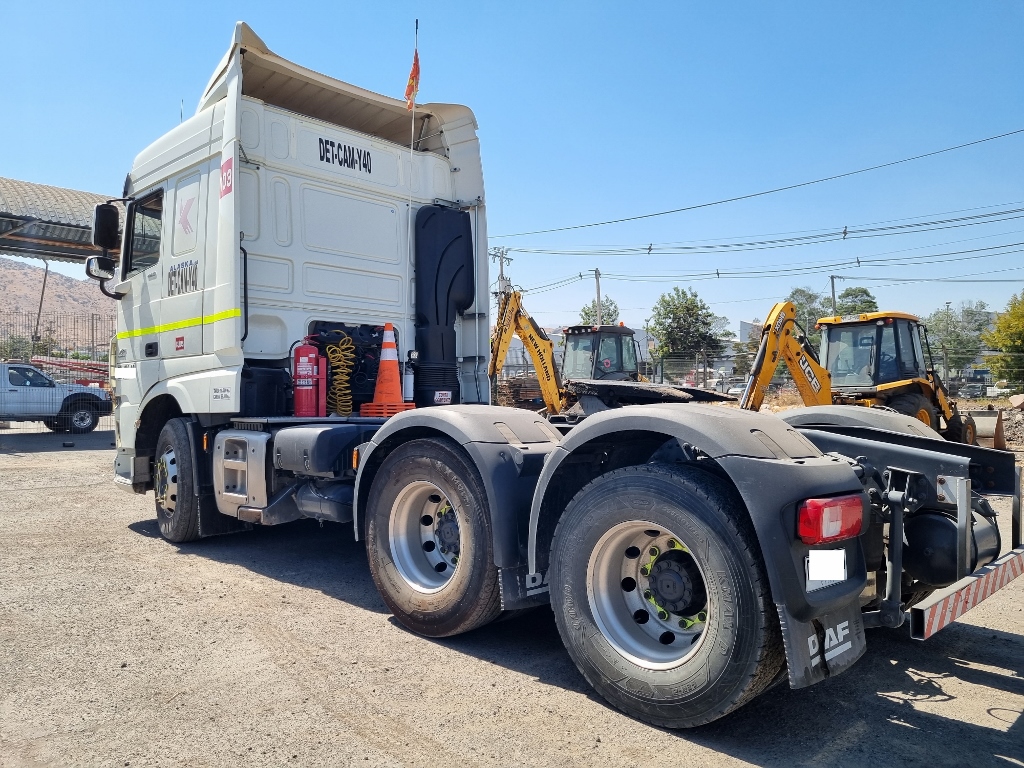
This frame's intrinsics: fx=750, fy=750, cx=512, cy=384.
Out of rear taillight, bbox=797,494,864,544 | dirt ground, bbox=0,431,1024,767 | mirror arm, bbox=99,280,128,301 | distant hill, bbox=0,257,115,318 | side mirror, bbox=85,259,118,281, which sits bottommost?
dirt ground, bbox=0,431,1024,767

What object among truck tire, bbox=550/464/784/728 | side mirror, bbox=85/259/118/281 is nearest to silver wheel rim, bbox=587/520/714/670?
truck tire, bbox=550/464/784/728

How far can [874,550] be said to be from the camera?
3.21 m

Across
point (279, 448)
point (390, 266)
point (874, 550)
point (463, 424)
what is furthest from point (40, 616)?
point (874, 550)

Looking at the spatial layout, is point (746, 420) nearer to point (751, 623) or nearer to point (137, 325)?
point (751, 623)

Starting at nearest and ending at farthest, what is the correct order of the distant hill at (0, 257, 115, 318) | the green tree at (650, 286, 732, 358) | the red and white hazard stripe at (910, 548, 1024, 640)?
the red and white hazard stripe at (910, 548, 1024, 640), the green tree at (650, 286, 732, 358), the distant hill at (0, 257, 115, 318)

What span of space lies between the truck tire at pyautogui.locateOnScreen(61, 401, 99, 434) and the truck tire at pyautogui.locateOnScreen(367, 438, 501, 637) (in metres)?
17.5

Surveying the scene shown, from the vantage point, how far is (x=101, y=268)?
7.55 metres

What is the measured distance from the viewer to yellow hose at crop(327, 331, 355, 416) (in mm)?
6250

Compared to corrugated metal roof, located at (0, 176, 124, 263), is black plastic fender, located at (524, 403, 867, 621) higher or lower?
lower

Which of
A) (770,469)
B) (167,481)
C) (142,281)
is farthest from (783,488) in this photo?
(142,281)

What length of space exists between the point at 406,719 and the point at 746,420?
195cm

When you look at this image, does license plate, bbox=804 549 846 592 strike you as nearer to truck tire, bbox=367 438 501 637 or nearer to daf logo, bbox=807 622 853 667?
daf logo, bbox=807 622 853 667

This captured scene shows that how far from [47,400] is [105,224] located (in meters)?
13.8

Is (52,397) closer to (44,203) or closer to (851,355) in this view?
(44,203)
